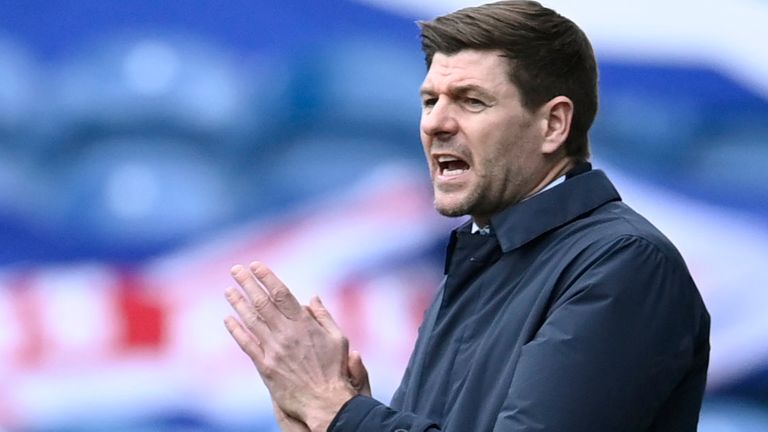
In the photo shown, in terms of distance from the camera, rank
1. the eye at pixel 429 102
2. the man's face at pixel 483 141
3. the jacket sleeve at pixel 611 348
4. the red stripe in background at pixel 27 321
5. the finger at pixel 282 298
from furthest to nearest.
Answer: the red stripe in background at pixel 27 321
the eye at pixel 429 102
the man's face at pixel 483 141
the finger at pixel 282 298
the jacket sleeve at pixel 611 348

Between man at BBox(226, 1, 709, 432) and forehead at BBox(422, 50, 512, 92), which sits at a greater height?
forehead at BBox(422, 50, 512, 92)

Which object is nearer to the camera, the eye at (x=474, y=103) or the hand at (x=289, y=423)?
the hand at (x=289, y=423)

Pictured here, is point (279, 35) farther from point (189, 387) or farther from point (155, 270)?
point (189, 387)

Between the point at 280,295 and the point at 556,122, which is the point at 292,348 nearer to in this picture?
the point at 280,295

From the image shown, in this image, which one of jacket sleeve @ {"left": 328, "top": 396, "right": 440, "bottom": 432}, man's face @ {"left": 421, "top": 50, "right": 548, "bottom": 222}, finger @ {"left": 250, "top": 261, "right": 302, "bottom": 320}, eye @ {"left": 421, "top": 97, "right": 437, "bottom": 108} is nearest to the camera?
jacket sleeve @ {"left": 328, "top": 396, "right": 440, "bottom": 432}

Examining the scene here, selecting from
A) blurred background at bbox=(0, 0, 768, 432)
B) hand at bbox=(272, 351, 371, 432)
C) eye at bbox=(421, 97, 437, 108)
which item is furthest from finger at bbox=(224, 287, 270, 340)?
blurred background at bbox=(0, 0, 768, 432)

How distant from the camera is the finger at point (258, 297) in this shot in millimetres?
2383

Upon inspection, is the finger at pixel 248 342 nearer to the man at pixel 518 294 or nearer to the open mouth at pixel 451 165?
the man at pixel 518 294

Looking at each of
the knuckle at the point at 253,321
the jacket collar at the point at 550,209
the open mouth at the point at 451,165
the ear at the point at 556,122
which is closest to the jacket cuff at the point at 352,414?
the knuckle at the point at 253,321

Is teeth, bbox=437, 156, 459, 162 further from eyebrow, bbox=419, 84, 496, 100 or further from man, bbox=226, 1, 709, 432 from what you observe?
eyebrow, bbox=419, 84, 496, 100

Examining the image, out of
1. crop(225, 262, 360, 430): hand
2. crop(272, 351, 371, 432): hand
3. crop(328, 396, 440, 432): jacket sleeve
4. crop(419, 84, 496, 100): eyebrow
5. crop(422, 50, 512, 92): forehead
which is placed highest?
crop(422, 50, 512, 92): forehead

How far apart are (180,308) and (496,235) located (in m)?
1.68

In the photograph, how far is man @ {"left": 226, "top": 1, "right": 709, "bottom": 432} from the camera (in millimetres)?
2139

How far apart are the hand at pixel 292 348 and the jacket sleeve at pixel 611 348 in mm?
337
